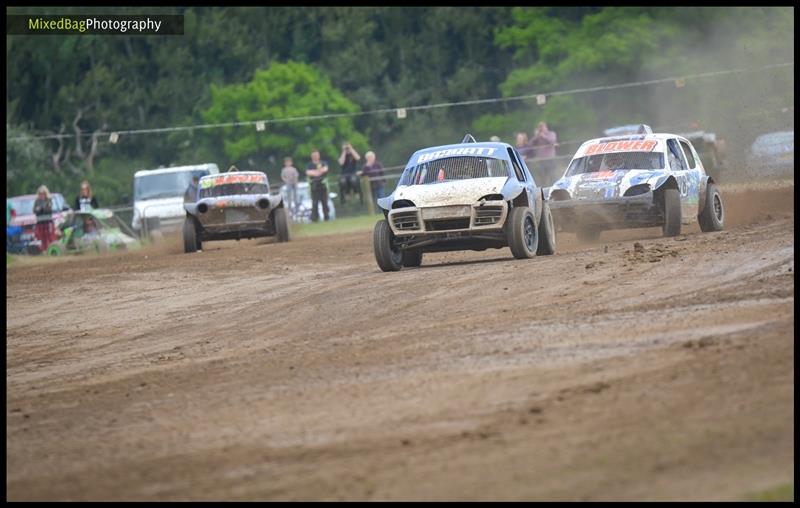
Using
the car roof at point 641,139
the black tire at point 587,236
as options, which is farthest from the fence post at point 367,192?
the car roof at point 641,139

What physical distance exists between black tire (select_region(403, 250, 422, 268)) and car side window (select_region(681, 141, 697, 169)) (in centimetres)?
399

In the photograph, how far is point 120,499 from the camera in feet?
23.2

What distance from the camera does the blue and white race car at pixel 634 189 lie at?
1841cm

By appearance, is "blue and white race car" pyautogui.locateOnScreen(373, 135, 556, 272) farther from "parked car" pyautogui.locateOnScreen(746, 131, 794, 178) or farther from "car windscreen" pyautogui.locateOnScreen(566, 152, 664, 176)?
"parked car" pyautogui.locateOnScreen(746, 131, 794, 178)

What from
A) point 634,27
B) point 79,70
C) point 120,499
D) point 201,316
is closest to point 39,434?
point 120,499

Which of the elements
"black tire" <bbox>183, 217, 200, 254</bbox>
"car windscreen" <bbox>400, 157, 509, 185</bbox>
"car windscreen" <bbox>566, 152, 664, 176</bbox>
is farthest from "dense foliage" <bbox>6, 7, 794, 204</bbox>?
"car windscreen" <bbox>400, 157, 509, 185</bbox>

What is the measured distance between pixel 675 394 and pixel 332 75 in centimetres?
5980

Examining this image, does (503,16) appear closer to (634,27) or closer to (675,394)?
(634,27)

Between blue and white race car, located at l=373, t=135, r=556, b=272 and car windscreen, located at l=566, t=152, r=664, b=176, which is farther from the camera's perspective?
car windscreen, located at l=566, t=152, r=664, b=176

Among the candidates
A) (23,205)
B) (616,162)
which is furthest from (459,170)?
(23,205)

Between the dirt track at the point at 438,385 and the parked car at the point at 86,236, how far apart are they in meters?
14.7

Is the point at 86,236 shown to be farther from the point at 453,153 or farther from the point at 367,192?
the point at 453,153

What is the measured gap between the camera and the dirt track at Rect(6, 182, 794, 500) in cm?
705

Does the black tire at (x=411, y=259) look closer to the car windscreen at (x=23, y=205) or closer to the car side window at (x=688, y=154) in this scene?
the car side window at (x=688, y=154)
